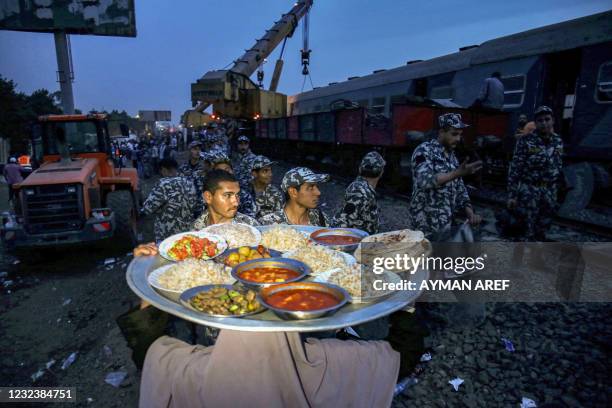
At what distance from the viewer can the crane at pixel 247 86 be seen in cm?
2170

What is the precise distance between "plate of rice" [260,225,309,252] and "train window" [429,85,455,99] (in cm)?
1301

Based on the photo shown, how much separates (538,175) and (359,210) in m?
3.04

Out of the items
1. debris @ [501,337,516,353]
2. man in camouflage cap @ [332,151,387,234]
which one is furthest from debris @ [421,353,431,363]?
man in camouflage cap @ [332,151,387,234]

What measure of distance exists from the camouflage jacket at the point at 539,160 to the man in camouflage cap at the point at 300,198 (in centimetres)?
343

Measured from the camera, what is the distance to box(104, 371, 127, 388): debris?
401cm

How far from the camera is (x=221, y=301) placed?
1.84 meters

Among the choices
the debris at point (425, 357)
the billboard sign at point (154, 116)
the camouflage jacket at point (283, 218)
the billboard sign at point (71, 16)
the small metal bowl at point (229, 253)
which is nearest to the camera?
the small metal bowl at point (229, 253)

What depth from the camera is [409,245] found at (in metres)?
2.39

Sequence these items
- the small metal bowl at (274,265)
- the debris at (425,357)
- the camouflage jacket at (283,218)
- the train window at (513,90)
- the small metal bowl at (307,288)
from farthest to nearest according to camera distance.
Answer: the train window at (513,90) → the camouflage jacket at (283,218) → the debris at (425,357) → the small metal bowl at (274,265) → the small metal bowl at (307,288)

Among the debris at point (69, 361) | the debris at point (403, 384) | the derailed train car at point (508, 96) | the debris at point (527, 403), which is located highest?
Answer: the derailed train car at point (508, 96)

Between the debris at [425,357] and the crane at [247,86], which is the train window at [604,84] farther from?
the crane at [247,86]

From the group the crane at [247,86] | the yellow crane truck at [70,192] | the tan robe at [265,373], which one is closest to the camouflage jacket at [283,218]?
the tan robe at [265,373]

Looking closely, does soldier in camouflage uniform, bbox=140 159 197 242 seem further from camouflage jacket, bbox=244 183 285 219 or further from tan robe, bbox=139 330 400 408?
tan robe, bbox=139 330 400 408

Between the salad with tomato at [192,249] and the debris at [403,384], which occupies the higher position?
the salad with tomato at [192,249]
